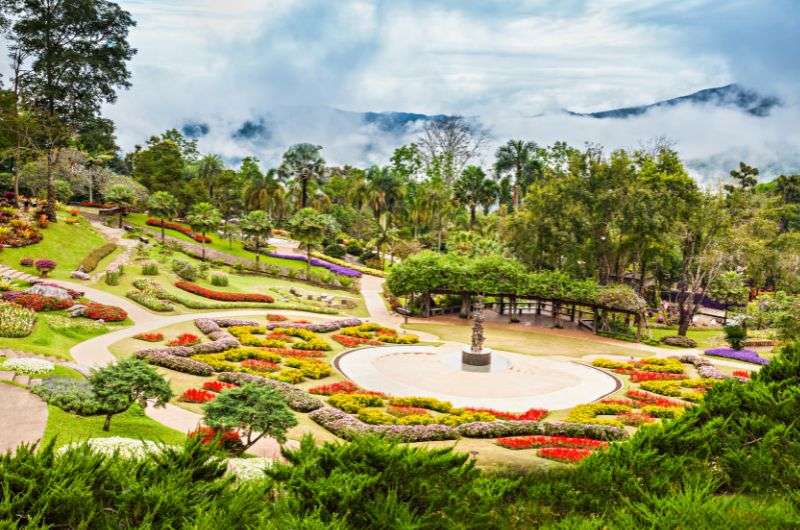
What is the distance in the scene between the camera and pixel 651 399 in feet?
88.3

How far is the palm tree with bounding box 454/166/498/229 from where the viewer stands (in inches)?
3659

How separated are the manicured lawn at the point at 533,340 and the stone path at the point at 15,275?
25873 millimetres

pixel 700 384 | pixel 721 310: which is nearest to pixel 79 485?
pixel 700 384

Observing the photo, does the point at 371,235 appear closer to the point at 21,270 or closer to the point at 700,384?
the point at 21,270

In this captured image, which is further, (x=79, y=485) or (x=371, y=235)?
(x=371, y=235)

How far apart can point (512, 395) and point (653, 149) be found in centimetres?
4209

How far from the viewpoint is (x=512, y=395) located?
27297mm

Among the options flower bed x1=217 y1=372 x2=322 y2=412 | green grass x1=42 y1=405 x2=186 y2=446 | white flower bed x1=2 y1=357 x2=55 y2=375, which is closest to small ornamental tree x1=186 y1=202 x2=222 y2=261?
flower bed x1=217 y1=372 x2=322 y2=412

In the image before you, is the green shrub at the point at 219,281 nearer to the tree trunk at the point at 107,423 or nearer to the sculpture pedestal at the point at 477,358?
the sculpture pedestal at the point at 477,358

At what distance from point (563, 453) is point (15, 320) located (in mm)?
24808

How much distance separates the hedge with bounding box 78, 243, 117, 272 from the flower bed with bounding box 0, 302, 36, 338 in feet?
51.8

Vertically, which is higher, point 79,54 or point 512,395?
point 79,54

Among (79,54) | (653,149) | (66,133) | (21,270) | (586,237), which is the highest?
(79,54)

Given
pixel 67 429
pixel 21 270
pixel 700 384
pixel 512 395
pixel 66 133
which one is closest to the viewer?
pixel 67 429
